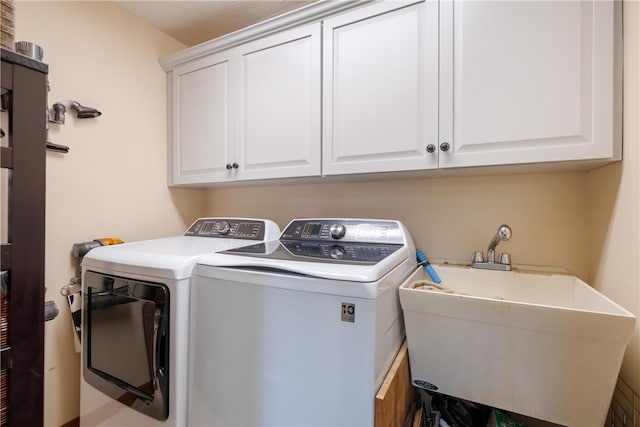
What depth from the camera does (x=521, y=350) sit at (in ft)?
2.89

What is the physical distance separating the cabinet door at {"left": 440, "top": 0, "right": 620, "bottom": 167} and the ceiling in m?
0.97

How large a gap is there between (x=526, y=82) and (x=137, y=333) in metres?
1.69

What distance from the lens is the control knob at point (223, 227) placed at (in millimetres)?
1659

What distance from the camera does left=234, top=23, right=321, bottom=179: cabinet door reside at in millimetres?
1427

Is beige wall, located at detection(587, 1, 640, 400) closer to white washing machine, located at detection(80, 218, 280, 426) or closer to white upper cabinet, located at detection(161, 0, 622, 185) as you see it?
white upper cabinet, located at detection(161, 0, 622, 185)

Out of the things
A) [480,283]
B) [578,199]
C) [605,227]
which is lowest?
[480,283]

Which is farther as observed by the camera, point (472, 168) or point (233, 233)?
point (233, 233)

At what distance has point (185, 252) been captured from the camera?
119 cm

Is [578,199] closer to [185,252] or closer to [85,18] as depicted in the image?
[185,252]

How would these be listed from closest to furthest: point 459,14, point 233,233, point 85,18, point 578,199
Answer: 1. point 459,14
2. point 578,199
3. point 85,18
4. point 233,233

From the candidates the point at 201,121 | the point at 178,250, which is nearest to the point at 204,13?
the point at 201,121

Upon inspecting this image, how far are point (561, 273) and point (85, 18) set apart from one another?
2.57 meters

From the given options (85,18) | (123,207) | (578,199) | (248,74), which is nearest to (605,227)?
(578,199)

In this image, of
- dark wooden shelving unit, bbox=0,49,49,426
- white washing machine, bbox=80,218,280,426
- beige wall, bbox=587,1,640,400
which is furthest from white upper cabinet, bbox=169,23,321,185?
beige wall, bbox=587,1,640,400
